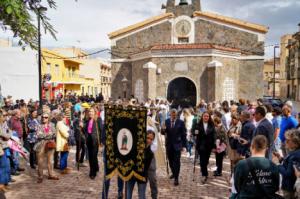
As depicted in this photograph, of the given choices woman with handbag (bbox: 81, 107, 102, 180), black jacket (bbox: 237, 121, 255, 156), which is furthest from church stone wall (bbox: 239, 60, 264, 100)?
woman with handbag (bbox: 81, 107, 102, 180)

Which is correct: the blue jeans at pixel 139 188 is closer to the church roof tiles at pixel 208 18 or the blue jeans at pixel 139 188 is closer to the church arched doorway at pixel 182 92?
the church arched doorway at pixel 182 92

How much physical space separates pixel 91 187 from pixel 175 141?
94.0 inches

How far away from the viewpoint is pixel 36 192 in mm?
6648

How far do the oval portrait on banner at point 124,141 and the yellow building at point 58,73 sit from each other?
21636 millimetres

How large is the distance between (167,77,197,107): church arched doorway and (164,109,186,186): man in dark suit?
16.3m

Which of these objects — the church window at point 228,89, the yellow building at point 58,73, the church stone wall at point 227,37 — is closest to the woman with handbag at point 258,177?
the church window at point 228,89

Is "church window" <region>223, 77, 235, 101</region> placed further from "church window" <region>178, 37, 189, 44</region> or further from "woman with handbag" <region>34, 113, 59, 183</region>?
"woman with handbag" <region>34, 113, 59, 183</region>

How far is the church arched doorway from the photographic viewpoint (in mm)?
23422

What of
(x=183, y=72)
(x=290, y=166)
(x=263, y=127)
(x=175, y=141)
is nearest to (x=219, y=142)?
(x=175, y=141)

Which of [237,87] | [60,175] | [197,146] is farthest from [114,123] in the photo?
[237,87]

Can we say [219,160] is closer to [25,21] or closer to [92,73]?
[25,21]

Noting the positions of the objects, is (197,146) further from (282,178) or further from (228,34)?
(228,34)

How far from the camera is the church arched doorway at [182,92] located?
2342cm

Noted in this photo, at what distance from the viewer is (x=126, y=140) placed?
5.20 metres
